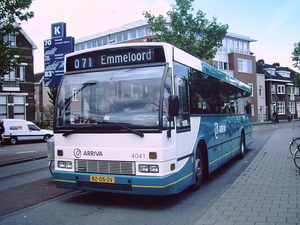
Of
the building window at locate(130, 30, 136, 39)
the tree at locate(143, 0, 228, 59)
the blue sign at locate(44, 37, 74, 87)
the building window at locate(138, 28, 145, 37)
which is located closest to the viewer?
the blue sign at locate(44, 37, 74, 87)

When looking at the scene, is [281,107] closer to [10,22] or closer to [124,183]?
[10,22]

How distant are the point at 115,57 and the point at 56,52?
6.56 metres

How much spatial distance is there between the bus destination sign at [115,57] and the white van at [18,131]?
2049cm

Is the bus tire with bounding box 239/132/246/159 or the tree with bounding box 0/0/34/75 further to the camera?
the tree with bounding box 0/0/34/75

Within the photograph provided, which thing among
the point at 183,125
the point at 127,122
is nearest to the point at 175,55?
the point at 183,125

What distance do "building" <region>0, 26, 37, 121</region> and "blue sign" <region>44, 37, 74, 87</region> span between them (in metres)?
24.0

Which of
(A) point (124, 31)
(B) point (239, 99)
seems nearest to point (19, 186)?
(B) point (239, 99)

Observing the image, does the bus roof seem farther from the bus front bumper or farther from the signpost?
the signpost

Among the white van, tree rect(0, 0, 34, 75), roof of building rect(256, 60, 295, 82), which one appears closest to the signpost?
tree rect(0, 0, 34, 75)

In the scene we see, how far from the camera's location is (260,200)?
6.42 m

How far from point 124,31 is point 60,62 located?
44.0m

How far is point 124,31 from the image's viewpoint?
2146 inches

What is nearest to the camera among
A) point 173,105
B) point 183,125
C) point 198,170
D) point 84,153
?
point 173,105

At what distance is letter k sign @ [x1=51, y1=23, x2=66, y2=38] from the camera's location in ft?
41.0
